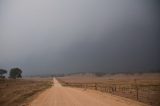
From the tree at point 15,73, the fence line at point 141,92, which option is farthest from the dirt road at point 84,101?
the tree at point 15,73

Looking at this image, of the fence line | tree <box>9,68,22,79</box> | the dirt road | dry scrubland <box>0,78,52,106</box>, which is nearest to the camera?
the dirt road

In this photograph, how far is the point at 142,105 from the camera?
2403cm

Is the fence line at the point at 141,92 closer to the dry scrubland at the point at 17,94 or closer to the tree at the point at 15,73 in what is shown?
the dry scrubland at the point at 17,94

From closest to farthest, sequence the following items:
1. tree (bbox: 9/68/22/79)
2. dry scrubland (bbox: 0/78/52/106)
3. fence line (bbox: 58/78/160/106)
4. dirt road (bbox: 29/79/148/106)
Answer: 1. dirt road (bbox: 29/79/148/106)
2. fence line (bbox: 58/78/160/106)
3. dry scrubland (bbox: 0/78/52/106)
4. tree (bbox: 9/68/22/79)

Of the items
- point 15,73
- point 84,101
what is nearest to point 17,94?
point 84,101

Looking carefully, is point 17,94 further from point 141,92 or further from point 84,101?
point 141,92

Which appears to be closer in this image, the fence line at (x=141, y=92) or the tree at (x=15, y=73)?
the fence line at (x=141, y=92)

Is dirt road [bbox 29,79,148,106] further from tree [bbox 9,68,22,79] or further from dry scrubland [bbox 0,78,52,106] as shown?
tree [bbox 9,68,22,79]

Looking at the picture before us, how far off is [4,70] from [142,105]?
178 metres

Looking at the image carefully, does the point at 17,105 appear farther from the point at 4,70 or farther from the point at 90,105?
the point at 4,70

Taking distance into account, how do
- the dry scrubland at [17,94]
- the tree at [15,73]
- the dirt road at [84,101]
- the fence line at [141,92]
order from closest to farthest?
1. the dirt road at [84,101]
2. the fence line at [141,92]
3. the dry scrubland at [17,94]
4. the tree at [15,73]

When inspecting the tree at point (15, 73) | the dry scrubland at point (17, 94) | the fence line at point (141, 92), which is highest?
the tree at point (15, 73)

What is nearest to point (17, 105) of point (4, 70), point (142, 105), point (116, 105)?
point (116, 105)

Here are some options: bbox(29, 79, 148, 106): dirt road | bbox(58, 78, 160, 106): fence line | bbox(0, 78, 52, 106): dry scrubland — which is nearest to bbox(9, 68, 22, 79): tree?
bbox(0, 78, 52, 106): dry scrubland
